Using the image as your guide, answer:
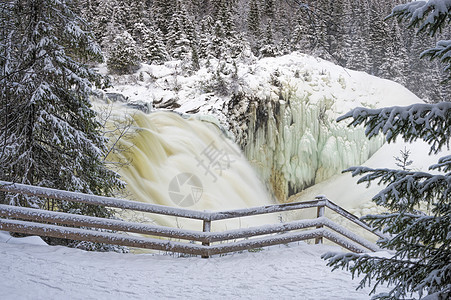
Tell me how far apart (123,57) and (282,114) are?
1011 centimetres

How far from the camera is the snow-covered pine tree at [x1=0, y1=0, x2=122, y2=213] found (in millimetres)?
Result: 5977

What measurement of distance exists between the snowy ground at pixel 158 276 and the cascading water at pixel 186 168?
21.2 ft

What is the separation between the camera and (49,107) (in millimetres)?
6273

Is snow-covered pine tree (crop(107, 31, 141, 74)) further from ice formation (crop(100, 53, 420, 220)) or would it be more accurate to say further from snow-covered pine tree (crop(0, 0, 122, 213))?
snow-covered pine tree (crop(0, 0, 122, 213))

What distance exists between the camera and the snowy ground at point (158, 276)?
3604mm

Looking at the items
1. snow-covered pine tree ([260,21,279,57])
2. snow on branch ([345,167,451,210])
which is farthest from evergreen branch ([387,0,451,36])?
snow-covered pine tree ([260,21,279,57])

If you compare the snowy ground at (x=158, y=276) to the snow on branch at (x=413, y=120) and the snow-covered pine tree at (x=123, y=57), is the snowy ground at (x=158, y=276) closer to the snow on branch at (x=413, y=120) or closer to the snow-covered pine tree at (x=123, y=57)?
the snow on branch at (x=413, y=120)

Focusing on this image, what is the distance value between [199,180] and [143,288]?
472 inches

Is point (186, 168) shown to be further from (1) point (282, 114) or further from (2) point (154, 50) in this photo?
(2) point (154, 50)

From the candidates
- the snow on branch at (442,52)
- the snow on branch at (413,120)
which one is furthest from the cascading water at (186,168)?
the snow on branch at (442,52)

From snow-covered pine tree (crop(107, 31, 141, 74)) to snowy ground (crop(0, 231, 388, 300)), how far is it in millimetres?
16952

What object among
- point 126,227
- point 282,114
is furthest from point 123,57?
point 126,227

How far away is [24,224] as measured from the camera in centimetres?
479

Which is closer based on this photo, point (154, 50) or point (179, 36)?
point (154, 50)
